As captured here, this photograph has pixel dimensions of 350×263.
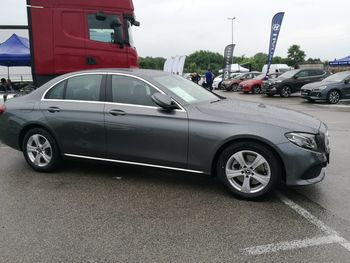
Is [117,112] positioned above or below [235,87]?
above

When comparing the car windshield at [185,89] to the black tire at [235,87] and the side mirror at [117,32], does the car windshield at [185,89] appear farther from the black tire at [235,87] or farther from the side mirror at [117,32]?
the black tire at [235,87]

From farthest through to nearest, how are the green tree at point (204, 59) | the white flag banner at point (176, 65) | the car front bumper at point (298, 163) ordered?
the green tree at point (204, 59)
the white flag banner at point (176, 65)
the car front bumper at point (298, 163)

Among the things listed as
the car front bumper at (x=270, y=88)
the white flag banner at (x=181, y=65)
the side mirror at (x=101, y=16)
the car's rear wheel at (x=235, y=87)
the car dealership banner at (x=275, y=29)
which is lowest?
the car's rear wheel at (x=235, y=87)

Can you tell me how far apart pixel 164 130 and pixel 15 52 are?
43.0 ft

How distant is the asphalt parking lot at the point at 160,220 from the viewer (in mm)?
3391

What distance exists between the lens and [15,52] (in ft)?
52.2

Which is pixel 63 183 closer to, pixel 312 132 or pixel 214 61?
pixel 312 132

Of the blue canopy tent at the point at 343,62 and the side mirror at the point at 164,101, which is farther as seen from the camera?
the blue canopy tent at the point at 343,62

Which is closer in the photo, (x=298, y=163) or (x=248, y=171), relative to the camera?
(x=298, y=163)

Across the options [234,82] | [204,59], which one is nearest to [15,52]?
[234,82]

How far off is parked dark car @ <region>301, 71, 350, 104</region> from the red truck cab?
421 inches

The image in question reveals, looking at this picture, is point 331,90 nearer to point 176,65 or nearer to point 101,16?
point 101,16

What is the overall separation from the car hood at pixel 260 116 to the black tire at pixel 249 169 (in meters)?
0.30

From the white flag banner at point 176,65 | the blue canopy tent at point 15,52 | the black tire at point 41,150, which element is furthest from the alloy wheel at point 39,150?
the white flag banner at point 176,65
